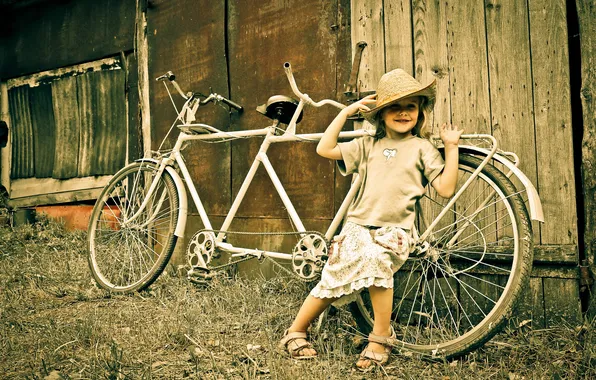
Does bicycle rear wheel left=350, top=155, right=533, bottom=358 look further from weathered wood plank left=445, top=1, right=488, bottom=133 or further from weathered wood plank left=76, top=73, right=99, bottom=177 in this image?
weathered wood plank left=76, top=73, right=99, bottom=177

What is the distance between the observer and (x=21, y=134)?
6.94m

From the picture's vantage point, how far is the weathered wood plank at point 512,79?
9.23 ft

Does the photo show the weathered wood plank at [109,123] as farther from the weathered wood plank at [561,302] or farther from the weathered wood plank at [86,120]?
the weathered wood plank at [561,302]

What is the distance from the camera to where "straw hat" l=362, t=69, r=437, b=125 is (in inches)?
94.7

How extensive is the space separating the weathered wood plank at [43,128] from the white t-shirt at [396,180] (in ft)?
18.3

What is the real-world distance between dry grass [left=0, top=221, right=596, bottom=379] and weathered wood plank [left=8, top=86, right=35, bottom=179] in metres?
3.54

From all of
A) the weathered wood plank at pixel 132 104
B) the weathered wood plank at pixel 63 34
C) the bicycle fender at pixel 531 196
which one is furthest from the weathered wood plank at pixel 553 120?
the weathered wood plank at pixel 63 34

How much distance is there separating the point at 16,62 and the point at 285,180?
5.20m

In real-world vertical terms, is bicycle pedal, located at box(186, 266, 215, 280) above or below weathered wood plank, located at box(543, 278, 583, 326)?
above

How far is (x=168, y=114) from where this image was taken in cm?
464

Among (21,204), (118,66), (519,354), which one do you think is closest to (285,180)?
(519,354)

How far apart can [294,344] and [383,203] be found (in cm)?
86

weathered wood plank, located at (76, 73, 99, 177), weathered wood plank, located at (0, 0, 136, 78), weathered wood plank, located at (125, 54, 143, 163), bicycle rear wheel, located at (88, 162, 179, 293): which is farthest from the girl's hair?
weathered wood plank, located at (76, 73, 99, 177)

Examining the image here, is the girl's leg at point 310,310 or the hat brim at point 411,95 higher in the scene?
the hat brim at point 411,95
